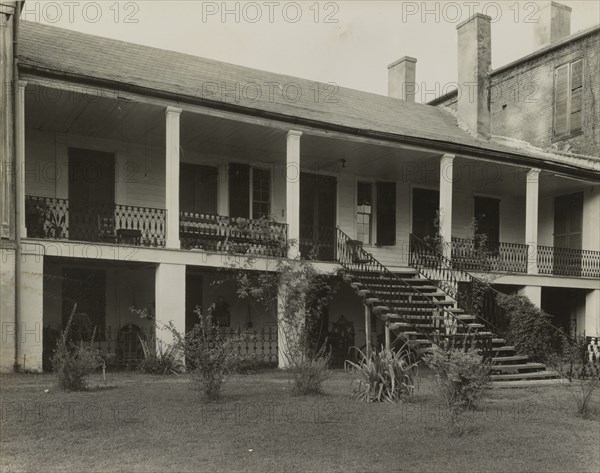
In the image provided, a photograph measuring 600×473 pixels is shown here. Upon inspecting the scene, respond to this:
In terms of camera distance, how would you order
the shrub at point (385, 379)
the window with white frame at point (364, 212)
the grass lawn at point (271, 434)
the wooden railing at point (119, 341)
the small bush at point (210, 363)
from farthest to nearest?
the window with white frame at point (364, 212)
the wooden railing at point (119, 341)
the shrub at point (385, 379)
the small bush at point (210, 363)
the grass lawn at point (271, 434)

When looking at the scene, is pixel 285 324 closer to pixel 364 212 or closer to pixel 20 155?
pixel 20 155

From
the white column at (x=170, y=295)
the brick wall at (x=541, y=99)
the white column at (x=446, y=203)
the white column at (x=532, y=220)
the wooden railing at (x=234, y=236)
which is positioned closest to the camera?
the white column at (x=170, y=295)

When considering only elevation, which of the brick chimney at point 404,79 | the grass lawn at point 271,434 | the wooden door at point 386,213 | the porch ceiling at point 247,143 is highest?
the brick chimney at point 404,79

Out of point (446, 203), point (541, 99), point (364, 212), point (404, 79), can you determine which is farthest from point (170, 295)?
point (541, 99)

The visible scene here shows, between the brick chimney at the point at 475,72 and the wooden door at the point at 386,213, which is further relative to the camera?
the brick chimney at the point at 475,72

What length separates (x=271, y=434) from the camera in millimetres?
7480

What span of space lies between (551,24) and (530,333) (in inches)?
592

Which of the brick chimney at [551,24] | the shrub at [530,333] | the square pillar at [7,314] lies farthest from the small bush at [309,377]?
the brick chimney at [551,24]

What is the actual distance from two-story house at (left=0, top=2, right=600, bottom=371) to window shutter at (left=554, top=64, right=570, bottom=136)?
0.27 m

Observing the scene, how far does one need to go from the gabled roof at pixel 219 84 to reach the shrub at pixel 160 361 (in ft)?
16.6

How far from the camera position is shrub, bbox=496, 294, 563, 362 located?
14734mm

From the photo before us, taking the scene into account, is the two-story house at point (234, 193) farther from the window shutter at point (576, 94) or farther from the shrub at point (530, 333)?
the shrub at point (530, 333)

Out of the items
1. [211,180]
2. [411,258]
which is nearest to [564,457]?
[411,258]

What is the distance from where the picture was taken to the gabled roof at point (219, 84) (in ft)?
44.9
